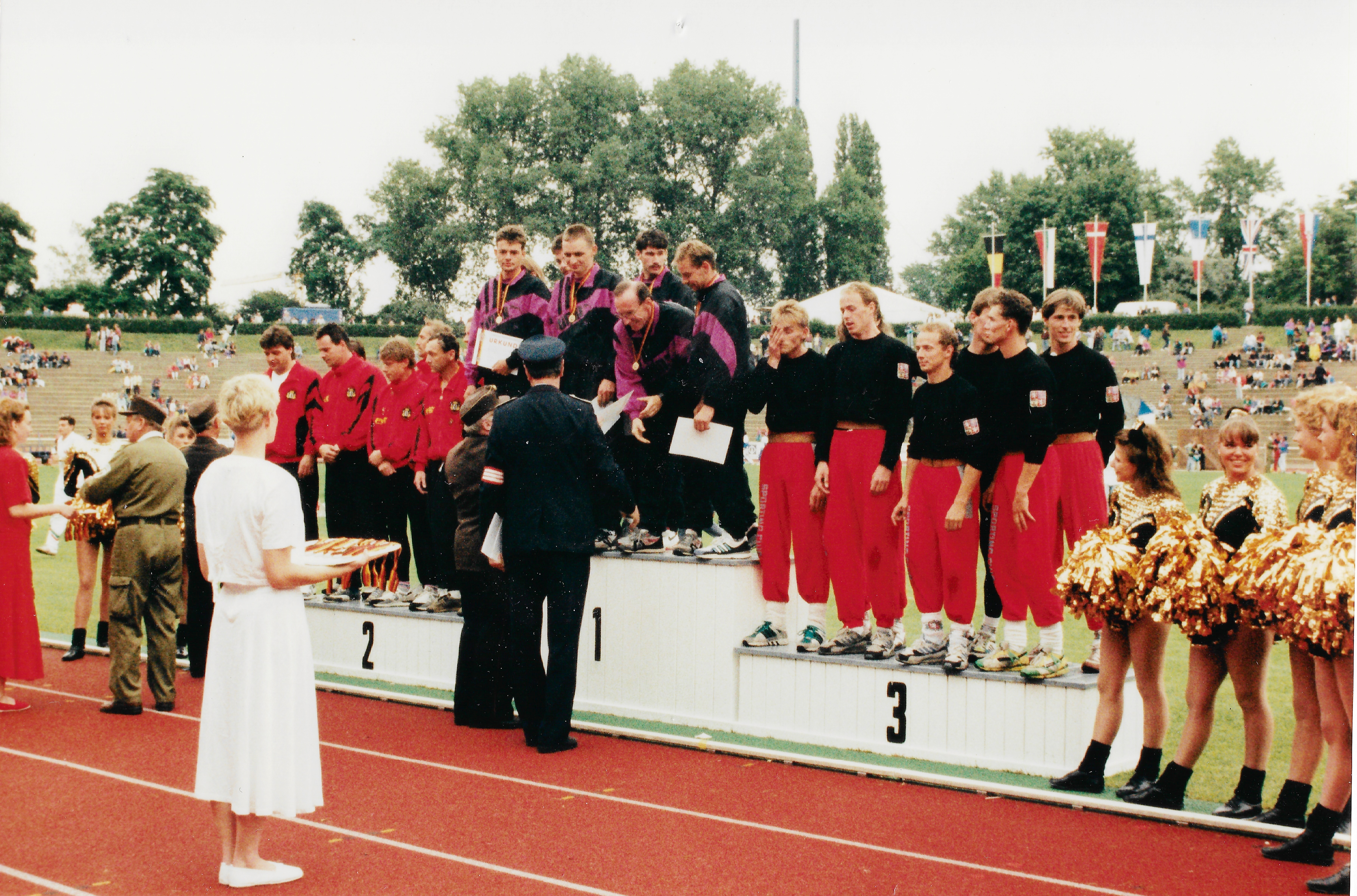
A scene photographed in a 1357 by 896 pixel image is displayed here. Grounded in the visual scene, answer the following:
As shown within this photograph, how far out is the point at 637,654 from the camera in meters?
7.04

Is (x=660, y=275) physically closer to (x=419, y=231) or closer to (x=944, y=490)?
(x=944, y=490)

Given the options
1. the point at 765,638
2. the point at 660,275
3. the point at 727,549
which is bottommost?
the point at 765,638

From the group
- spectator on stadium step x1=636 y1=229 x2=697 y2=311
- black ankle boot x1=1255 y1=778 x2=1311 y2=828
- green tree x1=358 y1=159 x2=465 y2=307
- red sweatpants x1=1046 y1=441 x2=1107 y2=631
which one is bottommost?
black ankle boot x1=1255 y1=778 x2=1311 y2=828

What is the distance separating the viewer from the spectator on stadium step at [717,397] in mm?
6848

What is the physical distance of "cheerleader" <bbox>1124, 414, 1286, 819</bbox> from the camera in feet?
15.3

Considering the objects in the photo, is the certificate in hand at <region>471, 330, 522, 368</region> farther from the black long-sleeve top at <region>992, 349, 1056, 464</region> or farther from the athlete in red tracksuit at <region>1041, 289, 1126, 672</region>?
the athlete in red tracksuit at <region>1041, 289, 1126, 672</region>

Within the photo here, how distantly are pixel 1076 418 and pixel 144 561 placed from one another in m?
5.37

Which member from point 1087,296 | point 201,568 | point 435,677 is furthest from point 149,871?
point 1087,296

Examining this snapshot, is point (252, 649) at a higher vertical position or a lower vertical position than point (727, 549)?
lower

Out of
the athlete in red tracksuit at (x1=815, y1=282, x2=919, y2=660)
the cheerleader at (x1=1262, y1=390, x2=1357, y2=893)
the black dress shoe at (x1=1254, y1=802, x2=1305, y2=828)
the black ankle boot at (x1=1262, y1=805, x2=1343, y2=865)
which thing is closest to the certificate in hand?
the athlete in red tracksuit at (x1=815, y1=282, x2=919, y2=660)

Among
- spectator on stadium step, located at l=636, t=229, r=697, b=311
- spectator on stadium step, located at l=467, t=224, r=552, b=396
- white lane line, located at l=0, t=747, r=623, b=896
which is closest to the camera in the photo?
white lane line, located at l=0, t=747, r=623, b=896

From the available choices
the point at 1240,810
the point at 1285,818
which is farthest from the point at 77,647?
the point at 1285,818

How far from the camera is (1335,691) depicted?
13.7 ft

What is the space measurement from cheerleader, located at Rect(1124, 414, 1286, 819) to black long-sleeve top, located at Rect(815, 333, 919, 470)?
1.60 meters
